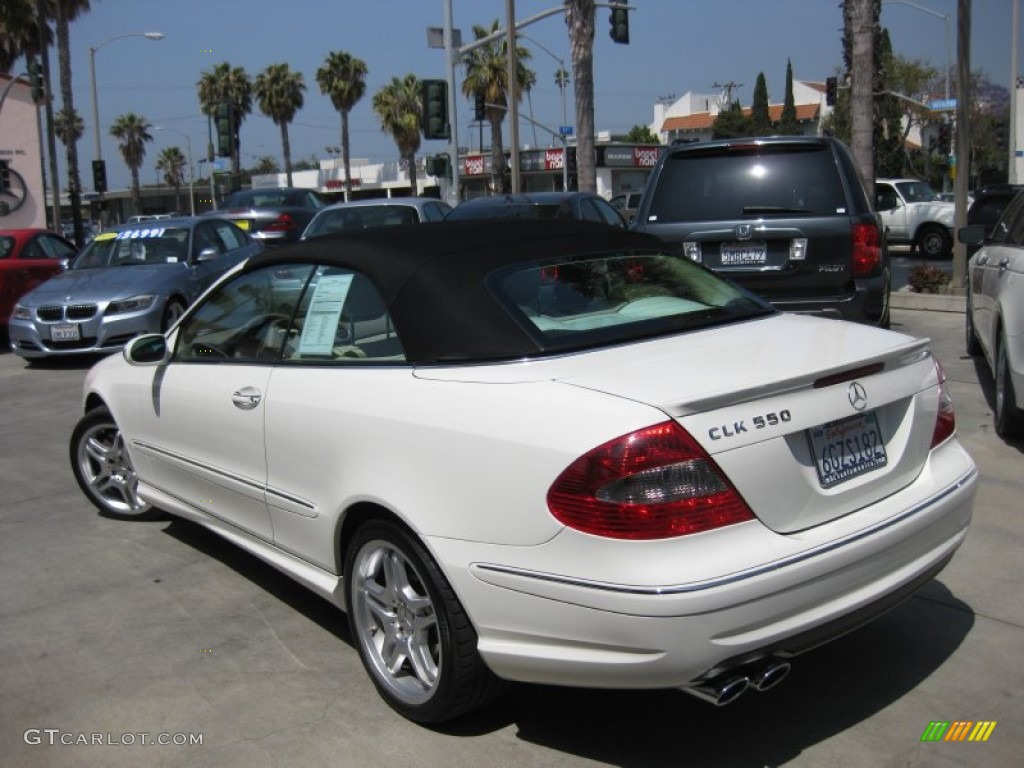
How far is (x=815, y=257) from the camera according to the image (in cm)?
707

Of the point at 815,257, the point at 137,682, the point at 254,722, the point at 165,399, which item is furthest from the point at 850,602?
the point at 815,257

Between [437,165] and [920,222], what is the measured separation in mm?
10420

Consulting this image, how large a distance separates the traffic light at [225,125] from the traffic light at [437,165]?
14.5ft

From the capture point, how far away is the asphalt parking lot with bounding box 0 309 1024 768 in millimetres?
3176

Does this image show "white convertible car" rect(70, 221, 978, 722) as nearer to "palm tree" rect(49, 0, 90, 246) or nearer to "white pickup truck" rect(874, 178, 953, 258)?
"white pickup truck" rect(874, 178, 953, 258)

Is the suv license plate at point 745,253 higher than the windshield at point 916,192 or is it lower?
lower

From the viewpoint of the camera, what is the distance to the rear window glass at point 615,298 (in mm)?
3445

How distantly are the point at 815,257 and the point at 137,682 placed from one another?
523cm

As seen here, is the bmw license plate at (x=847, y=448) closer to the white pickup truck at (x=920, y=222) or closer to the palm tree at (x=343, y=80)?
the white pickup truck at (x=920, y=222)

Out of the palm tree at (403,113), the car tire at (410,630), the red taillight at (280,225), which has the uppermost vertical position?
the palm tree at (403,113)

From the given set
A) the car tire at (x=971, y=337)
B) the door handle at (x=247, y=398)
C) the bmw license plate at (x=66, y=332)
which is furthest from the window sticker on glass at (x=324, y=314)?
the bmw license plate at (x=66, y=332)

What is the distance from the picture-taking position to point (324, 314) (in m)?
3.92

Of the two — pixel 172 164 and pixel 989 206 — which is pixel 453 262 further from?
pixel 172 164

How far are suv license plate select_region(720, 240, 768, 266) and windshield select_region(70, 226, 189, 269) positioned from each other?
24.5 ft
